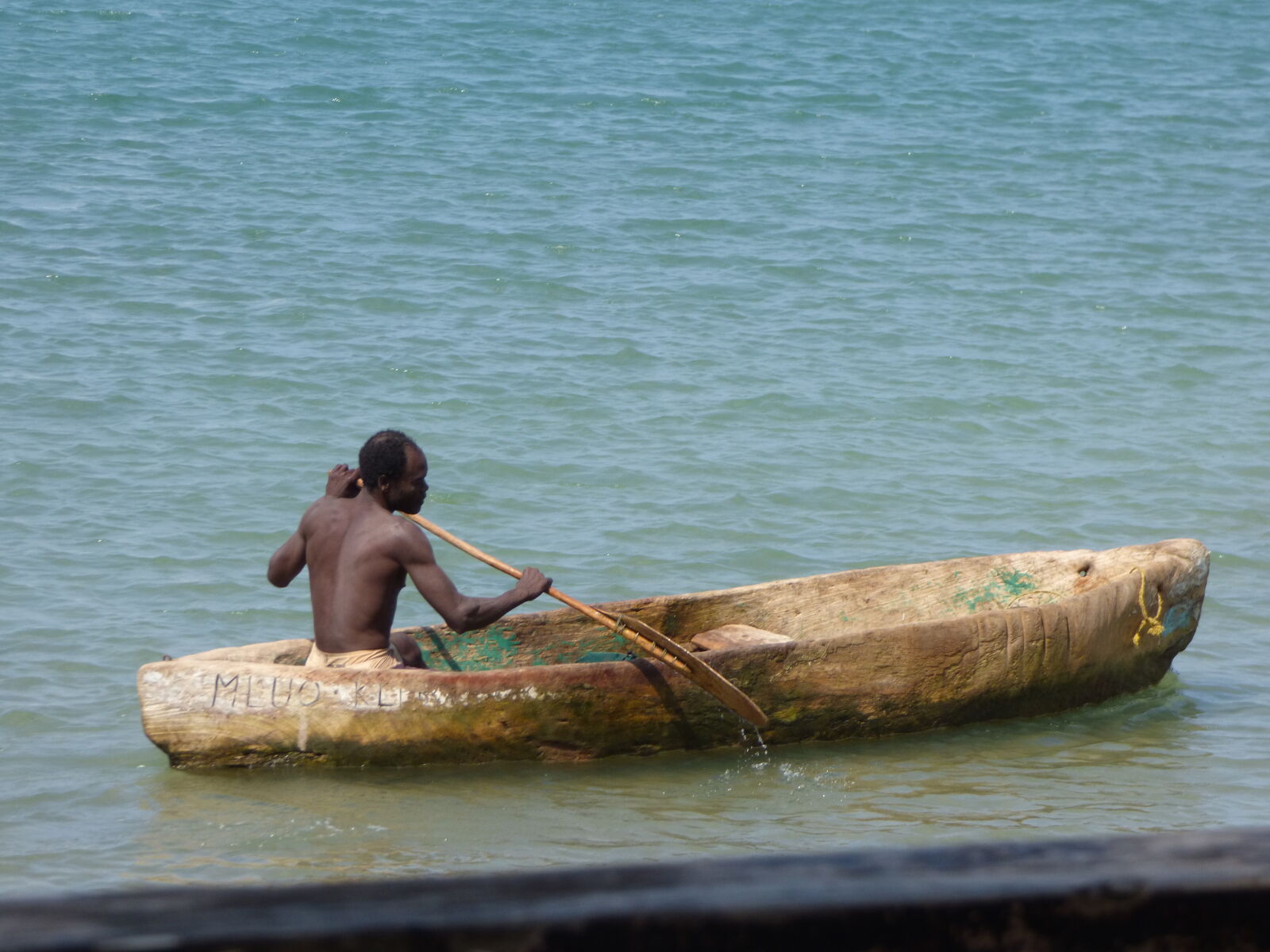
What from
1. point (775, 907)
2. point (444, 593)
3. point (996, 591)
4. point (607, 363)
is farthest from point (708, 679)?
point (607, 363)

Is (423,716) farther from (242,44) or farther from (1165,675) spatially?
(242,44)

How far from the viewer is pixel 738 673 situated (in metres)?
5.64

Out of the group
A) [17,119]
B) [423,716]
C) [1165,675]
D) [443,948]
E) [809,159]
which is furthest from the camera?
[809,159]

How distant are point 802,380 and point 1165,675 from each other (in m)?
6.00

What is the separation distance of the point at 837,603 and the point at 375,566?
251 cm

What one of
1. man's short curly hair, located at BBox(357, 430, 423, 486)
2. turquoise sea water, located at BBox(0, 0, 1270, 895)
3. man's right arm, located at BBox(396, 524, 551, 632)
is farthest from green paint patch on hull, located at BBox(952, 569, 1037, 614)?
man's short curly hair, located at BBox(357, 430, 423, 486)

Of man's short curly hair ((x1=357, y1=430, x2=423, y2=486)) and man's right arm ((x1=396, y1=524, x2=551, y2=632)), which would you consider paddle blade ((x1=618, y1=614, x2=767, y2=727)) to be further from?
man's short curly hair ((x1=357, y1=430, x2=423, y2=486))

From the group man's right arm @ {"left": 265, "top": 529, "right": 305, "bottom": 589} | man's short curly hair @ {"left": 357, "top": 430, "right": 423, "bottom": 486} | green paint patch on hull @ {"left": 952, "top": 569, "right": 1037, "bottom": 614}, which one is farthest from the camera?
green paint patch on hull @ {"left": 952, "top": 569, "right": 1037, "bottom": 614}

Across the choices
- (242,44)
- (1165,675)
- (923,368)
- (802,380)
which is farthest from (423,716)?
(242,44)

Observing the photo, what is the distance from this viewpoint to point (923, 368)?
508 inches

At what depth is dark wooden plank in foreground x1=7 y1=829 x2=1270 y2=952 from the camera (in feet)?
2.65

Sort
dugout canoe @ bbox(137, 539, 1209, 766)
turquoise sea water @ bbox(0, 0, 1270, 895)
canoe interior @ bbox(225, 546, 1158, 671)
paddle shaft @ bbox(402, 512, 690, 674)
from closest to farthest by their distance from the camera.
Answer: dugout canoe @ bbox(137, 539, 1209, 766), turquoise sea water @ bbox(0, 0, 1270, 895), paddle shaft @ bbox(402, 512, 690, 674), canoe interior @ bbox(225, 546, 1158, 671)

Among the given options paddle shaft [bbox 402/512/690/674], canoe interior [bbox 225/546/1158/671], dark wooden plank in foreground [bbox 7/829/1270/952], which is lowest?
canoe interior [bbox 225/546/1158/671]

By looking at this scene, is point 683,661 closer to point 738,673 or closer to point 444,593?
point 738,673
